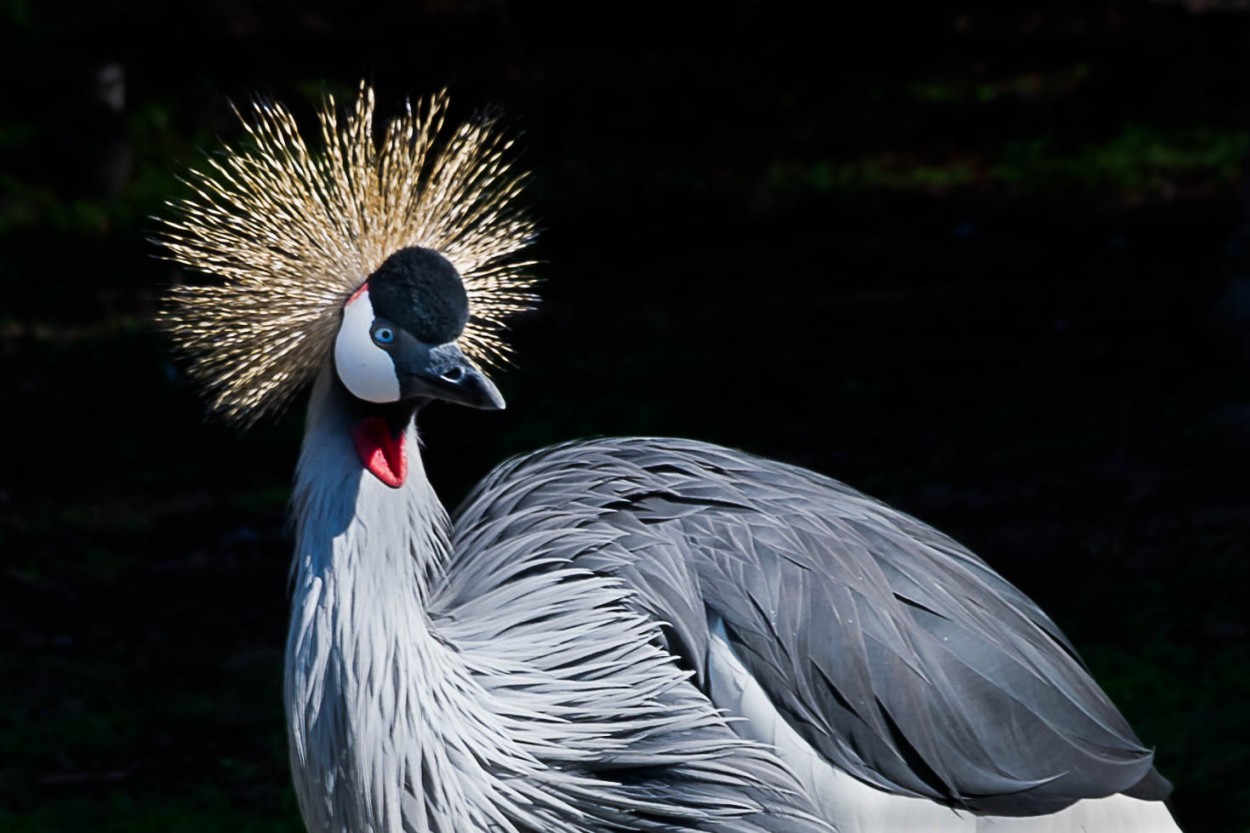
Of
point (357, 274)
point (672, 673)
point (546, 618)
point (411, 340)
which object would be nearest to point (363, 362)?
point (411, 340)

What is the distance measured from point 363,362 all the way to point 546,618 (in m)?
0.43

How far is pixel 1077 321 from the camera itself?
200 inches

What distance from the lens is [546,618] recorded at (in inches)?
84.0

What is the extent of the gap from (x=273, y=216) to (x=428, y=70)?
5.01 metres

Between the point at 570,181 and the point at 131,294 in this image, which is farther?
the point at 570,181

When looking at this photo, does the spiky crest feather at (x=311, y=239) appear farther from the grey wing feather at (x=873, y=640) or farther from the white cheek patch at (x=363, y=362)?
the grey wing feather at (x=873, y=640)

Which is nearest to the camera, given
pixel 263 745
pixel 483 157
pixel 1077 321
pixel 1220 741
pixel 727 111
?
pixel 483 157

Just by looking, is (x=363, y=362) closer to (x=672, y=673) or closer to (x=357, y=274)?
(x=357, y=274)

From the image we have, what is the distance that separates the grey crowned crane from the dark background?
8.3 inches

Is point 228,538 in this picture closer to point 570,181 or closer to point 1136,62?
point 570,181

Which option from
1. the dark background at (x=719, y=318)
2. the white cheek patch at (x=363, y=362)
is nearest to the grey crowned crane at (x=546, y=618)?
the white cheek patch at (x=363, y=362)

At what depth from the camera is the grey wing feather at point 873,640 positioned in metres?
2.12

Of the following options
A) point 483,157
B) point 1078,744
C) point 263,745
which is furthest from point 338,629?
point 263,745

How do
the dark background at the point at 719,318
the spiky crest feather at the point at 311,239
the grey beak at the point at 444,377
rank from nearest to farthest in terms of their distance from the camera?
the grey beak at the point at 444,377
the spiky crest feather at the point at 311,239
the dark background at the point at 719,318
